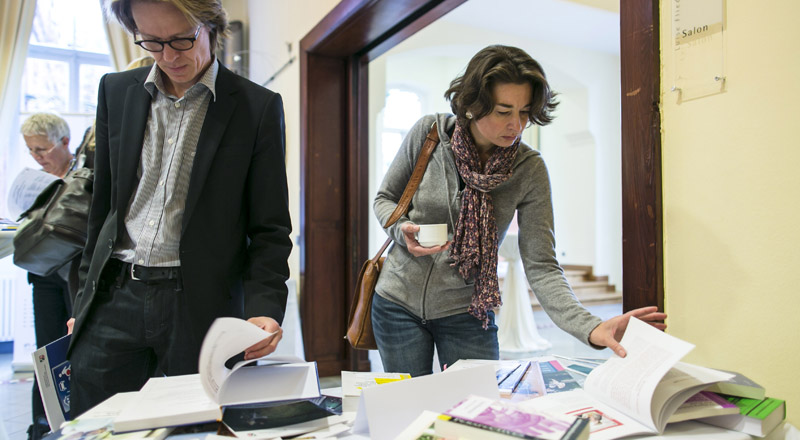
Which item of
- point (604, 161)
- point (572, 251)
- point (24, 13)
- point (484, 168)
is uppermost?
point (24, 13)

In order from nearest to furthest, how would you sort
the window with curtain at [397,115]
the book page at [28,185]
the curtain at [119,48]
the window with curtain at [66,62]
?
the book page at [28,185] < the window with curtain at [66,62] < the curtain at [119,48] < the window with curtain at [397,115]

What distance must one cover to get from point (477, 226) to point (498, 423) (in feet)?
2.53

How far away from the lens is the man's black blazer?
1.17 metres

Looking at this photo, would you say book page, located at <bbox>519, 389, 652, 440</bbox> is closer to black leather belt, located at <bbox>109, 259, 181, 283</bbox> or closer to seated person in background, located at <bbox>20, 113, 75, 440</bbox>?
black leather belt, located at <bbox>109, 259, 181, 283</bbox>

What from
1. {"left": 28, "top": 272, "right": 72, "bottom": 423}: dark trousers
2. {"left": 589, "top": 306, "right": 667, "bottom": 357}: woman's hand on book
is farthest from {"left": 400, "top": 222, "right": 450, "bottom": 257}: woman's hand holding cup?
{"left": 28, "top": 272, "right": 72, "bottom": 423}: dark trousers

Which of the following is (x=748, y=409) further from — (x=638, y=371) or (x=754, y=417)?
(x=638, y=371)

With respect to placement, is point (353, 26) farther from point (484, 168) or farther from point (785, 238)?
point (785, 238)

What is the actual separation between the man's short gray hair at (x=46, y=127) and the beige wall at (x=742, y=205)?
2.82 m

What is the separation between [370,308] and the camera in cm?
161

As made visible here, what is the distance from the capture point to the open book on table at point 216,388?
0.82 m

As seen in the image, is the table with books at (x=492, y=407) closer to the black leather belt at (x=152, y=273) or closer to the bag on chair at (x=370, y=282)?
the black leather belt at (x=152, y=273)

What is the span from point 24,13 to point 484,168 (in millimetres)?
5351

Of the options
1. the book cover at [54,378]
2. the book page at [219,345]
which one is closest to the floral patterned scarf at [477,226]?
the book page at [219,345]

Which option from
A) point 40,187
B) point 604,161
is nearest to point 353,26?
point 40,187
